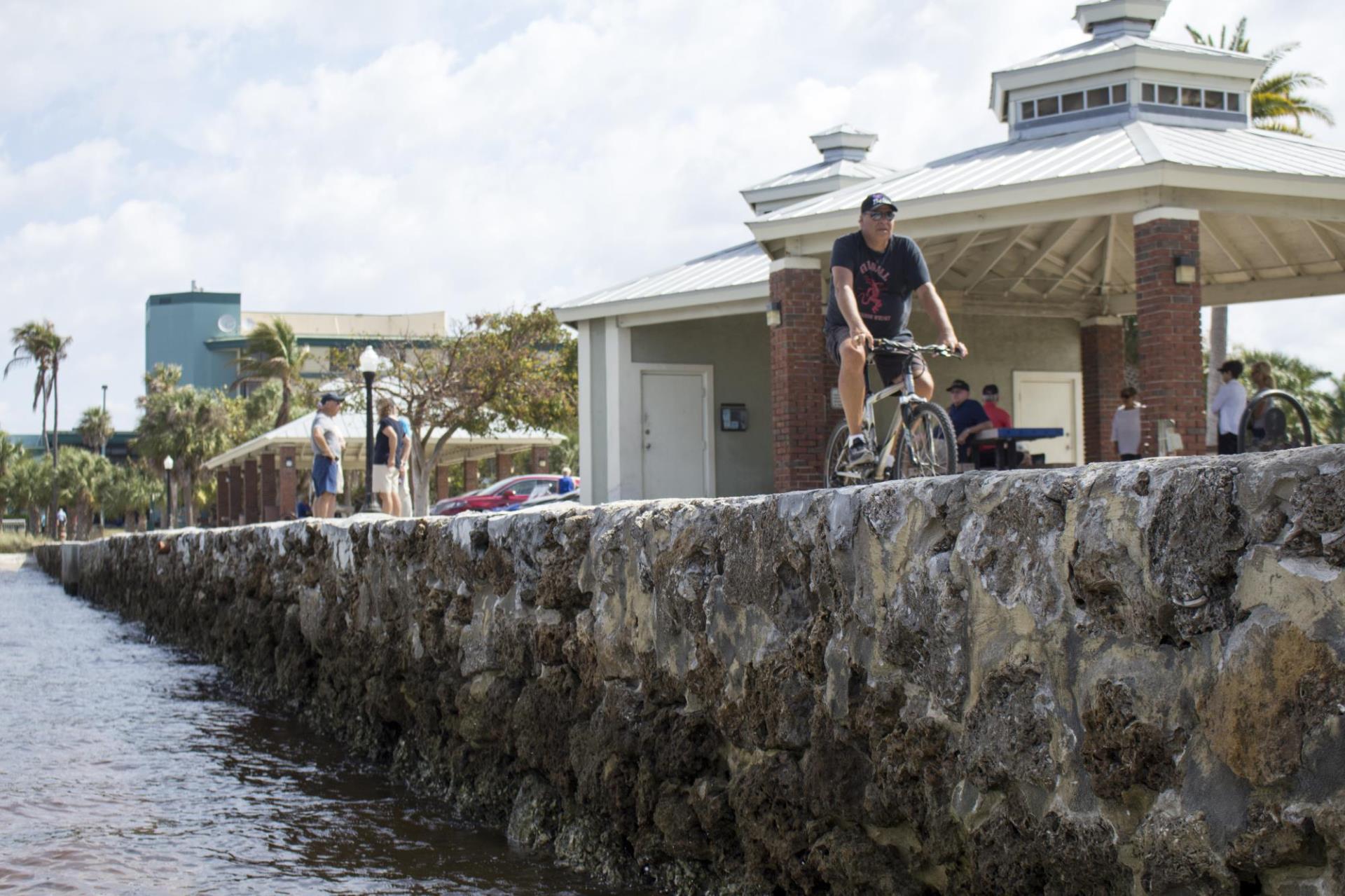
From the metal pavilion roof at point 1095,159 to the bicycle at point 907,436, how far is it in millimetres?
6455

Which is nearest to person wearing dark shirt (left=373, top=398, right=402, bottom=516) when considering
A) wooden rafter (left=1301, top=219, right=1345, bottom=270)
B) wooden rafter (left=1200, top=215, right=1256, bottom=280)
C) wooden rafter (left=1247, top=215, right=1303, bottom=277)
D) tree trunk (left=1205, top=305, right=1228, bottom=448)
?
wooden rafter (left=1200, top=215, right=1256, bottom=280)

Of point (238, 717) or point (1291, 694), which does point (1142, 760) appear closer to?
point (1291, 694)

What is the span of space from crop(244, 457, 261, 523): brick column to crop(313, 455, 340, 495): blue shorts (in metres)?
29.5

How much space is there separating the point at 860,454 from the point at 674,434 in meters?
12.5

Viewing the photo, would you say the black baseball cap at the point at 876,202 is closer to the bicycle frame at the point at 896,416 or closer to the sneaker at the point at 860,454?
the bicycle frame at the point at 896,416

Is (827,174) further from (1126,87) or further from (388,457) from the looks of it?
(388,457)

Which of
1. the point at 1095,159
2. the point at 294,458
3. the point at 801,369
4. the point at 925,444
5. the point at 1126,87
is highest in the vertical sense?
the point at 1126,87

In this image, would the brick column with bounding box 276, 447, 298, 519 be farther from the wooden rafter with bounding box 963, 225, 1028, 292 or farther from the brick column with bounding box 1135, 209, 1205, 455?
the brick column with bounding box 1135, 209, 1205, 455

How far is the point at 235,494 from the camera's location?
48250 mm

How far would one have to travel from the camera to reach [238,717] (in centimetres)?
845

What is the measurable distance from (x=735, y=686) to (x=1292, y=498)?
6.46 feet

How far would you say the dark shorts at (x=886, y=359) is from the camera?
6.87 m

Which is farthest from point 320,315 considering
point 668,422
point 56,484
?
point 668,422

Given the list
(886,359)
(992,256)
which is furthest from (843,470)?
(992,256)
